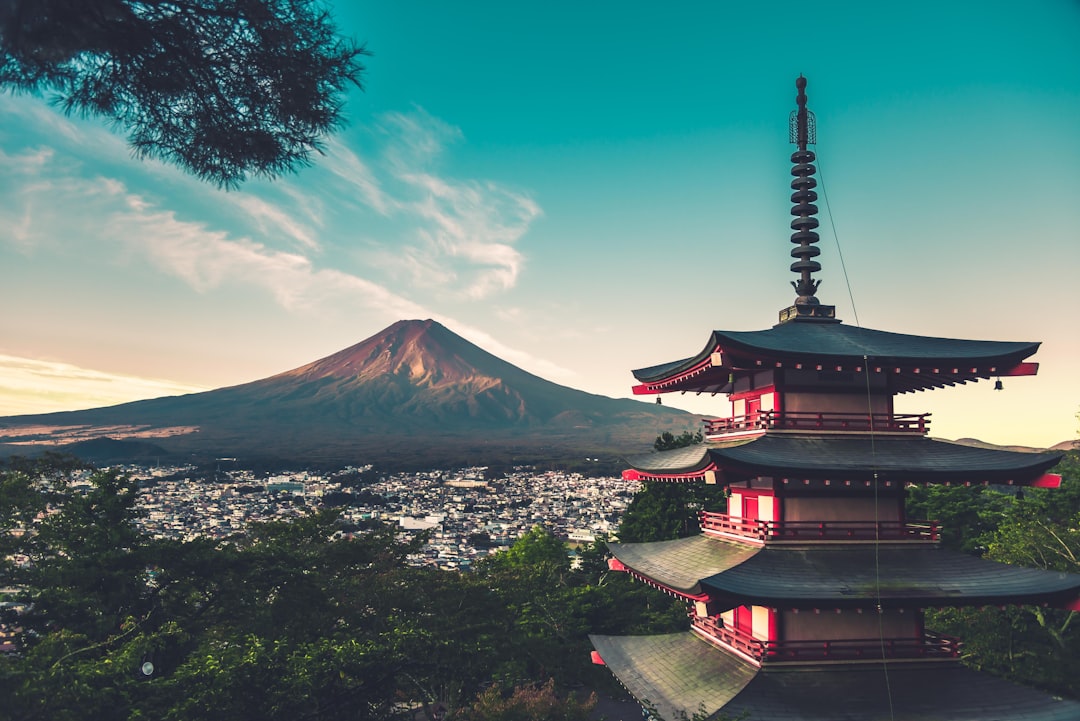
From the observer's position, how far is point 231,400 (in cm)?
17012

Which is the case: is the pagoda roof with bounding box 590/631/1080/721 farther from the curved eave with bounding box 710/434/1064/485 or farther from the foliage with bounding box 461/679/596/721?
the foliage with bounding box 461/679/596/721

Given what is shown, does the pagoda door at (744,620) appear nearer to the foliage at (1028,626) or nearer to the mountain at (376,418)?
the foliage at (1028,626)

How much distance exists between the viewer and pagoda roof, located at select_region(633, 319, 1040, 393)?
1316 centimetres

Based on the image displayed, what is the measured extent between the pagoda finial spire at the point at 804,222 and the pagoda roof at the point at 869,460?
138 inches

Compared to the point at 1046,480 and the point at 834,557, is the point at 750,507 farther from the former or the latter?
the point at 1046,480

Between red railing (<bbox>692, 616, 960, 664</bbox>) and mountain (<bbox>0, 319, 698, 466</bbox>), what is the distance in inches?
5563

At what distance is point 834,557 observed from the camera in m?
13.2

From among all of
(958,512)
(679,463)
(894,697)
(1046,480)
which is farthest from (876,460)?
(958,512)

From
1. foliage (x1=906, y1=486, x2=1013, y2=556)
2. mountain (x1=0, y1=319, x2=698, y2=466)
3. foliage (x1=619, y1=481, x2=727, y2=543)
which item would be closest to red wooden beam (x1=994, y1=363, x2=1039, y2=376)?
foliage (x1=619, y1=481, x2=727, y2=543)

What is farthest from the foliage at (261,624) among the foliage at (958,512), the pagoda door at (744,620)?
the foliage at (958,512)

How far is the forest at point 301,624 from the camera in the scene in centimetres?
1522

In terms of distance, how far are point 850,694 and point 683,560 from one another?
13.9 ft

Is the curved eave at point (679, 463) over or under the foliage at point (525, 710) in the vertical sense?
over

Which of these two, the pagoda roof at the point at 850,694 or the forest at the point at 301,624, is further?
the forest at the point at 301,624
